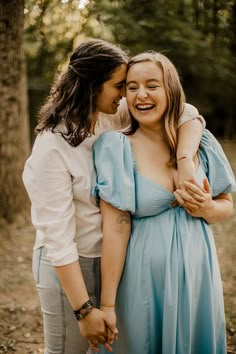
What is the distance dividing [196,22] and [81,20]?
11.7ft

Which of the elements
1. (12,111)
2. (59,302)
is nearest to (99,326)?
(59,302)

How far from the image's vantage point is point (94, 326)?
1779mm

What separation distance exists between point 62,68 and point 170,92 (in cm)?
310

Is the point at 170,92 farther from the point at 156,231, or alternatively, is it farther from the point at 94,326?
the point at 94,326

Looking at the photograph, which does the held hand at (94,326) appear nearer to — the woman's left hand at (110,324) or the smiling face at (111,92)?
the woman's left hand at (110,324)

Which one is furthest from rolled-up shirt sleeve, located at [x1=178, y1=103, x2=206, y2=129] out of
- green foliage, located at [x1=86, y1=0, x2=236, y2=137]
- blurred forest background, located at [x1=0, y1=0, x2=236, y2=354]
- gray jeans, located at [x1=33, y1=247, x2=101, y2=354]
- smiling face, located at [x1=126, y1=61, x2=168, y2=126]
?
green foliage, located at [x1=86, y1=0, x2=236, y2=137]

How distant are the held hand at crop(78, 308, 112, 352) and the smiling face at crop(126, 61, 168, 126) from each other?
0.86 meters

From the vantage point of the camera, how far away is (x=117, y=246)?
5.82 ft

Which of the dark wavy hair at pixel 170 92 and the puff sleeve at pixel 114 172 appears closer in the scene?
the puff sleeve at pixel 114 172

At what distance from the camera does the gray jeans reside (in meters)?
1.87

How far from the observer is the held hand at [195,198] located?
1744 millimetres

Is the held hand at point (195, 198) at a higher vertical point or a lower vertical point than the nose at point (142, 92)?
lower

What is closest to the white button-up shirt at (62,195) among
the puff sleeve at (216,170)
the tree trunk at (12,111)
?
the puff sleeve at (216,170)

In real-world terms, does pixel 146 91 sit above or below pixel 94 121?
above
